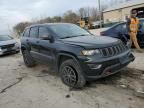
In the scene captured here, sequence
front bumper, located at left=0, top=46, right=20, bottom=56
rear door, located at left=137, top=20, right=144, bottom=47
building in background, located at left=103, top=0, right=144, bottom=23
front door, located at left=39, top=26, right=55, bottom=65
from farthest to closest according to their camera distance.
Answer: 1. building in background, located at left=103, top=0, right=144, bottom=23
2. front bumper, located at left=0, top=46, right=20, bottom=56
3. rear door, located at left=137, top=20, right=144, bottom=47
4. front door, located at left=39, top=26, right=55, bottom=65

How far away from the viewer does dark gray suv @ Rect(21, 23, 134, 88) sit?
14.7 ft

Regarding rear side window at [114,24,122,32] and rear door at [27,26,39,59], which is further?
rear side window at [114,24,122,32]

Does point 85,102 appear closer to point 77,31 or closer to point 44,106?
point 44,106

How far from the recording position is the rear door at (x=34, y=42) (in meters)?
6.47

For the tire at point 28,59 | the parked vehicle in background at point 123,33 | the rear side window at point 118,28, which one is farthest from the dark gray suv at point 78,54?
the rear side window at point 118,28

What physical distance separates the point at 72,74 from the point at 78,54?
668mm

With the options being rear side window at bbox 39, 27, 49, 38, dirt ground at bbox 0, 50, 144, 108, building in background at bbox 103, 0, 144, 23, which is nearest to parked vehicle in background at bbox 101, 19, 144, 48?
dirt ground at bbox 0, 50, 144, 108

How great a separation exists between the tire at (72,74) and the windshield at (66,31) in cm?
100

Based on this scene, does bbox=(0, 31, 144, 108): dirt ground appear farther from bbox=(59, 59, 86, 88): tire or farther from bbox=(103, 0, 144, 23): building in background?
bbox=(103, 0, 144, 23): building in background

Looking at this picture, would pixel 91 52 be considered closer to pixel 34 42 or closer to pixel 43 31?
pixel 43 31

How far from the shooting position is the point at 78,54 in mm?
4598

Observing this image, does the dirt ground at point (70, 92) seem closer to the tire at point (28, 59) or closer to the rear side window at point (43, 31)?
the tire at point (28, 59)

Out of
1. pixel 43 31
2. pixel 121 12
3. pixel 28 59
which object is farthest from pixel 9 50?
pixel 121 12

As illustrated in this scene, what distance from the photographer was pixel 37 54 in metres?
6.46
